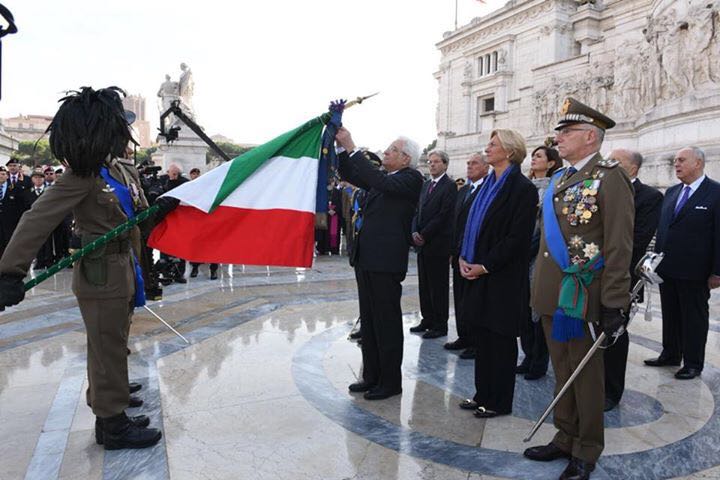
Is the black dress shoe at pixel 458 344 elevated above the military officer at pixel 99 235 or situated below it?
below

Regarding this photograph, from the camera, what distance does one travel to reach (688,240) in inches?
180

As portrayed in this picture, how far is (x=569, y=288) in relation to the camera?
2830 mm

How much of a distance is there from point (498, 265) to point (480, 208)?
0.44m

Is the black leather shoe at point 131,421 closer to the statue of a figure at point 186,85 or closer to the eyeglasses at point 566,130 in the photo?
the eyeglasses at point 566,130

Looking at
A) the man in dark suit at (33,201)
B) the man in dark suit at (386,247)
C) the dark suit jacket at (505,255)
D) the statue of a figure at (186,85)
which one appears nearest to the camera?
Result: the dark suit jacket at (505,255)

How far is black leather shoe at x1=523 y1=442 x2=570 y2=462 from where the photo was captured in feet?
9.91

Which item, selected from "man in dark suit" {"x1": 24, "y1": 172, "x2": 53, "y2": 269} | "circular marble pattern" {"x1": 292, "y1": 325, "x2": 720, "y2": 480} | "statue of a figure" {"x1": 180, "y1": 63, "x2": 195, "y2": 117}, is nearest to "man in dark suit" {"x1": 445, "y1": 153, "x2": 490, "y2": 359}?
"circular marble pattern" {"x1": 292, "y1": 325, "x2": 720, "y2": 480}

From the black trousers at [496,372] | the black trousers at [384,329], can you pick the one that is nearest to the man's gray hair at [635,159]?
the black trousers at [496,372]

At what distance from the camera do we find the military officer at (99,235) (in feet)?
9.59

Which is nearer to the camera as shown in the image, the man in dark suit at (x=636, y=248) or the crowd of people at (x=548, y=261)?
the crowd of people at (x=548, y=261)

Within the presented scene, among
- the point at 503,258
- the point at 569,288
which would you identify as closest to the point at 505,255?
the point at 503,258

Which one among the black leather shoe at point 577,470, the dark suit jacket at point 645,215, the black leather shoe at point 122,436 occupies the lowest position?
Answer: the black leather shoe at point 577,470

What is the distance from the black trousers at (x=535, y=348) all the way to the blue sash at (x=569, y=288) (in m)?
1.55

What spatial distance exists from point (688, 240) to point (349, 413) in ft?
11.0
